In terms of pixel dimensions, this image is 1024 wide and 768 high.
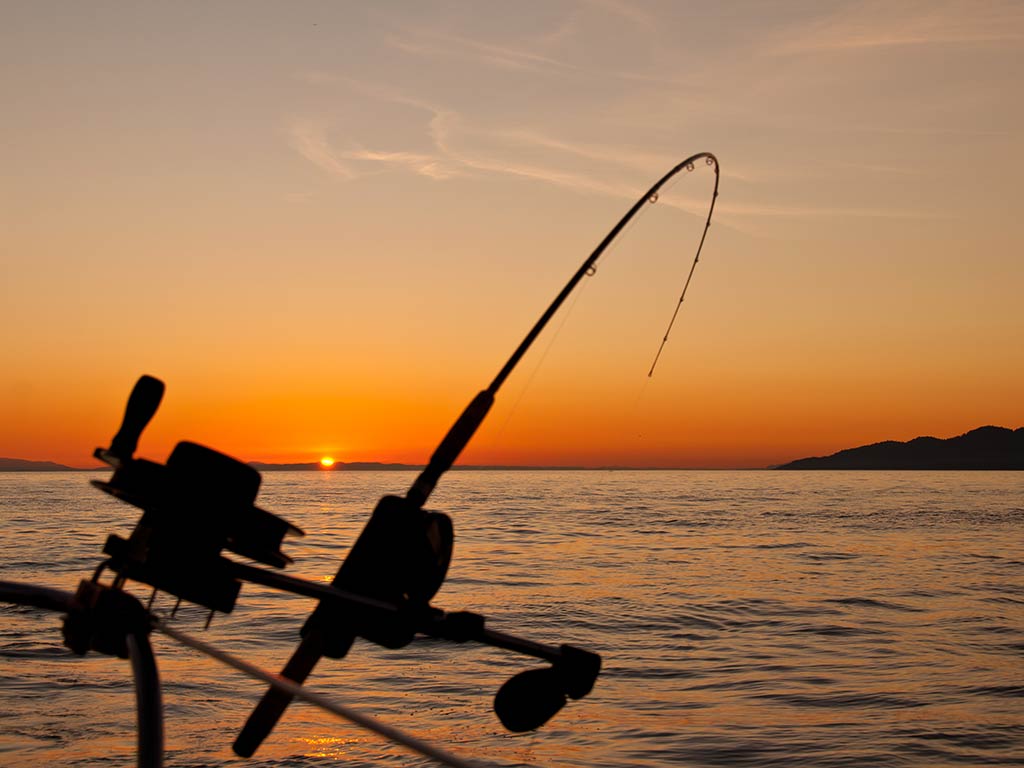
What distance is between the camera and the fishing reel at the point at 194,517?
2818 millimetres

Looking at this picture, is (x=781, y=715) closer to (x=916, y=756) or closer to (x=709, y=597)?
(x=916, y=756)

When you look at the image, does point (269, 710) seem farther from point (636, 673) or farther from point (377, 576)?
point (636, 673)

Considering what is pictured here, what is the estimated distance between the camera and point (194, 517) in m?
2.82

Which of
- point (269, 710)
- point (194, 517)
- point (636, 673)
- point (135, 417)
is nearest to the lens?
point (194, 517)

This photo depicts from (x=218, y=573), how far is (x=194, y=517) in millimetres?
161

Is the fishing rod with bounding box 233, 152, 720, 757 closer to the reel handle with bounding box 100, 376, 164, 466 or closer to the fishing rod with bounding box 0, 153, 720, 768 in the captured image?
the fishing rod with bounding box 0, 153, 720, 768

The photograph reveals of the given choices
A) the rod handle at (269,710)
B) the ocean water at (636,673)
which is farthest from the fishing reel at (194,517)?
the ocean water at (636,673)

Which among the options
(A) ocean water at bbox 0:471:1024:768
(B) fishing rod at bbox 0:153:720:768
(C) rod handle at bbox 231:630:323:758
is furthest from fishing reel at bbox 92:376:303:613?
(A) ocean water at bbox 0:471:1024:768

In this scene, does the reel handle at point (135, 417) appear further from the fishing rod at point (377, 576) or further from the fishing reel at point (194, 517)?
the fishing rod at point (377, 576)

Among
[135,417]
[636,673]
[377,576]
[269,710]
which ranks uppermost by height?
[135,417]

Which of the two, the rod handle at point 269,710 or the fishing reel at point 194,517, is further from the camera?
the rod handle at point 269,710

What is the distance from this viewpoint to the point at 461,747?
934cm

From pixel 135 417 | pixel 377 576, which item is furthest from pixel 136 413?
pixel 377 576

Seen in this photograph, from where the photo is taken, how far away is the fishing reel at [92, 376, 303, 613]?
111 inches
